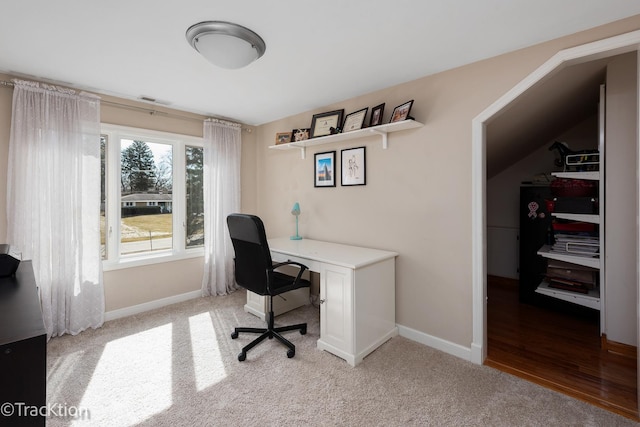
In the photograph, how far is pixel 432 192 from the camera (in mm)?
2512

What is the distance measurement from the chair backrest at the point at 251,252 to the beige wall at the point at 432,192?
3.68ft

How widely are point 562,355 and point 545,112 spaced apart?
2178 mm

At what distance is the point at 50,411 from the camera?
1.79 m

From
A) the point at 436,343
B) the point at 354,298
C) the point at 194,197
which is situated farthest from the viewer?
the point at 194,197

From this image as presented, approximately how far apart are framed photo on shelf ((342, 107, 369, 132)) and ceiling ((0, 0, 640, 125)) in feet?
0.72

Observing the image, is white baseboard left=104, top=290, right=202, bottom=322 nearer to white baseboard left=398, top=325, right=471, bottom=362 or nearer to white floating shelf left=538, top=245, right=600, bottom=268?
white baseboard left=398, top=325, right=471, bottom=362

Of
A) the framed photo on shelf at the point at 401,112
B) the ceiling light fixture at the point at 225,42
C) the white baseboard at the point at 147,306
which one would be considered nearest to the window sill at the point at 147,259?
the white baseboard at the point at 147,306

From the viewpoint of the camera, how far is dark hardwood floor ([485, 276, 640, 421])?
1929mm

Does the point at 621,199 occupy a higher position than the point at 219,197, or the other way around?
the point at 219,197

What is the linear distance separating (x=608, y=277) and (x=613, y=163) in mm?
908

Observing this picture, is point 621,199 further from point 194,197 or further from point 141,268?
point 141,268

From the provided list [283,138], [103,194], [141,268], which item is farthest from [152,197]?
[283,138]

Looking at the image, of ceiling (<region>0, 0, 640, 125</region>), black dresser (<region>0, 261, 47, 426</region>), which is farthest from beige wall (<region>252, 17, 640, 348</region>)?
black dresser (<region>0, 261, 47, 426</region>)

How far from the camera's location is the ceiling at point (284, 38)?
163 cm
